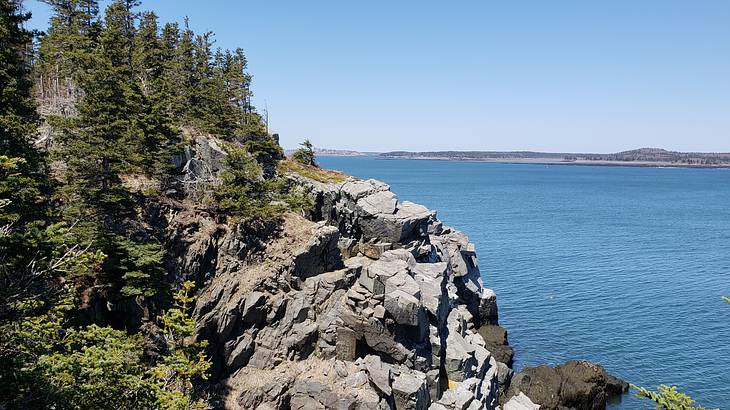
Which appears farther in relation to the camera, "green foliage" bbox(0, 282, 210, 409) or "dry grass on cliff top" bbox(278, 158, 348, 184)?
"dry grass on cliff top" bbox(278, 158, 348, 184)

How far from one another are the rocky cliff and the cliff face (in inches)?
2.9

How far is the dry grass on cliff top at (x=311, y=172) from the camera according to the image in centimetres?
5216

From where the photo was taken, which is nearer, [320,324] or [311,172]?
[320,324]

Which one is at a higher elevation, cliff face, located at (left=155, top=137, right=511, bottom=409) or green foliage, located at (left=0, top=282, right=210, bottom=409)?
green foliage, located at (left=0, top=282, right=210, bottom=409)

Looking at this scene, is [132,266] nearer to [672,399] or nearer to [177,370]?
[177,370]

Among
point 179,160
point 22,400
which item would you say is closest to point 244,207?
point 179,160

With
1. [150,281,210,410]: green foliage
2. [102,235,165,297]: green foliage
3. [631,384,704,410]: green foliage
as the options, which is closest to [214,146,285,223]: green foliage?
[102,235,165,297]: green foliage

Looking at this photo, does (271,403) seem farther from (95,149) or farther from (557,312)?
(557,312)

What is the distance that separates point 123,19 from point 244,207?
132ft

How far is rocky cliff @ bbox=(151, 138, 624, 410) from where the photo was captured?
30.1 meters

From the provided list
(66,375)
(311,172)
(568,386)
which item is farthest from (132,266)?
(568,386)

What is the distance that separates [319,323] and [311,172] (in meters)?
25.2

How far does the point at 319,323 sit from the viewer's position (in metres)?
33.3

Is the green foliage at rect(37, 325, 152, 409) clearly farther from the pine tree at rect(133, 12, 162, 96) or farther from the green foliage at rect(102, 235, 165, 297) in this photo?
the pine tree at rect(133, 12, 162, 96)
